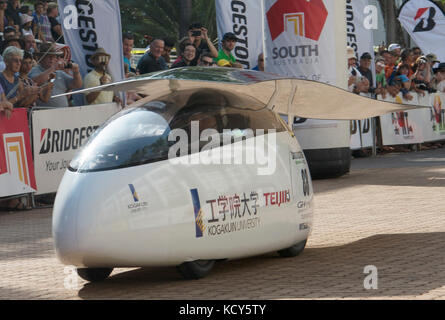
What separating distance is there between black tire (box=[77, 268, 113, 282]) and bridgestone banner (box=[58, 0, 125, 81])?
27.5 feet

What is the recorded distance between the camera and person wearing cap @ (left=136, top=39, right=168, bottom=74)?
53.9 feet

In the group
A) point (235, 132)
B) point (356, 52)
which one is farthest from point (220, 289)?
point (356, 52)

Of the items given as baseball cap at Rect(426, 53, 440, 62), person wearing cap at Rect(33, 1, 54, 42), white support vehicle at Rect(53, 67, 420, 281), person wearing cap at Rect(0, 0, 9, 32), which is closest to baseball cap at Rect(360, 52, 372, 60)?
baseball cap at Rect(426, 53, 440, 62)

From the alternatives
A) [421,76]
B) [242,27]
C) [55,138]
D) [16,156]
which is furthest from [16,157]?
[421,76]

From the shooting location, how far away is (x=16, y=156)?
45.7 feet

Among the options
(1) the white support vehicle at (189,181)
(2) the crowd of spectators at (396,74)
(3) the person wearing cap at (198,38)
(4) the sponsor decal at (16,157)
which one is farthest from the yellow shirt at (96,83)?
(1) the white support vehicle at (189,181)

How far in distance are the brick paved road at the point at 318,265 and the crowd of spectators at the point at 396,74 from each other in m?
7.52

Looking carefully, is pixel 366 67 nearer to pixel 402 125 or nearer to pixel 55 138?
pixel 402 125

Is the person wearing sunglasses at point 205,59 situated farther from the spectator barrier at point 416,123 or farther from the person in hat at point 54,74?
the spectator barrier at point 416,123

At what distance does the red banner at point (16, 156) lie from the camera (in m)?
13.7

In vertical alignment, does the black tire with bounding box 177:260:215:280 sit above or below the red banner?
below

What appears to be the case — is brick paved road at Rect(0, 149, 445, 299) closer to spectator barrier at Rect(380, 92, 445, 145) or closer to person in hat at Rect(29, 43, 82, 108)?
person in hat at Rect(29, 43, 82, 108)
